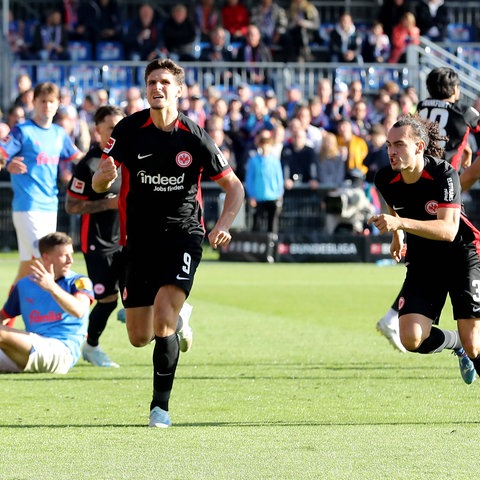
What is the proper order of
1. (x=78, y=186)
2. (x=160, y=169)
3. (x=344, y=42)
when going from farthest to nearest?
1. (x=344, y=42)
2. (x=78, y=186)
3. (x=160, y=169)

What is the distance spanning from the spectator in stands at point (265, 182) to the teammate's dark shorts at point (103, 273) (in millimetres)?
12599

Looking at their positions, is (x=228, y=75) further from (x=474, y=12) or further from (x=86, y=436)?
(x=86, y=436)

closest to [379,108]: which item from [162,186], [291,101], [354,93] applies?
[354,93]

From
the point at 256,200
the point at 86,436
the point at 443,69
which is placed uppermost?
the point at 443,69

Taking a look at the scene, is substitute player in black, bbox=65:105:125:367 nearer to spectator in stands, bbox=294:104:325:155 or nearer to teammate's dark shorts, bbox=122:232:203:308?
teammate's dark shorts, bbox=122:232:203:308

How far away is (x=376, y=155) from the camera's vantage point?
23594 mm

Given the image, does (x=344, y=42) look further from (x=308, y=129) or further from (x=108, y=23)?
(x=108, y=23)

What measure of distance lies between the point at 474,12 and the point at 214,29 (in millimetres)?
7687

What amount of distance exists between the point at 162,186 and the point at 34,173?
4.93 meters

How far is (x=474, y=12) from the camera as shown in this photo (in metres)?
33.5

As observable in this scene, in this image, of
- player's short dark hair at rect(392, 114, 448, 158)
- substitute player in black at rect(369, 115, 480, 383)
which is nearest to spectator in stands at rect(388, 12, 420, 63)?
player's short dark hair at rect(392, 114, 448, 158)

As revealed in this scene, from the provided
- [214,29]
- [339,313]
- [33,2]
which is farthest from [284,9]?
[339,313]

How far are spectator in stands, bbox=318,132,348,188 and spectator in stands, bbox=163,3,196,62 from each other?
17.6 ft

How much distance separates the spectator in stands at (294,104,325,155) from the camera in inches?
988
